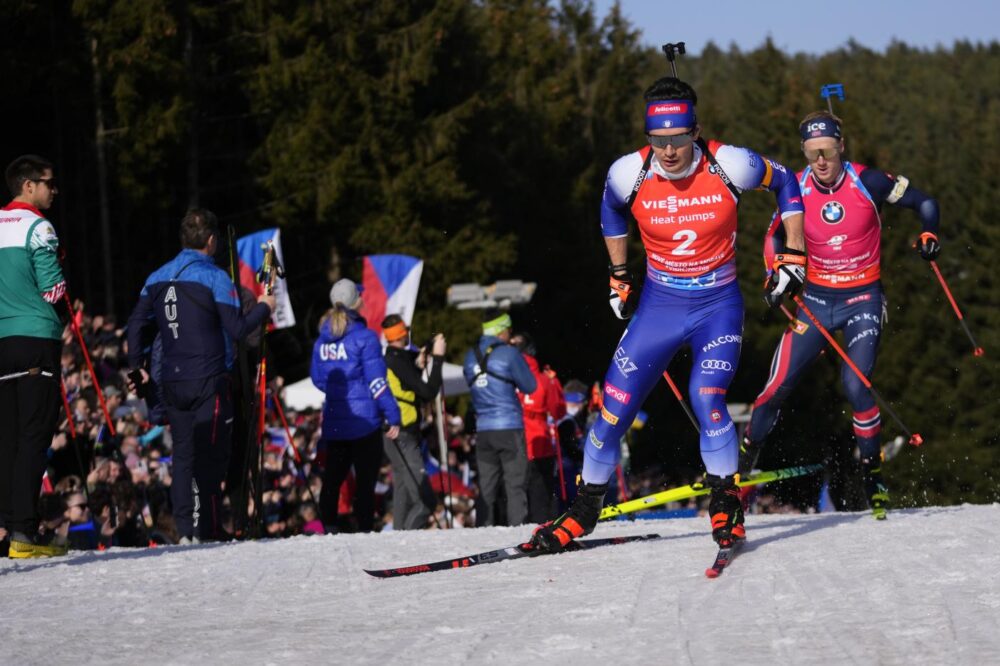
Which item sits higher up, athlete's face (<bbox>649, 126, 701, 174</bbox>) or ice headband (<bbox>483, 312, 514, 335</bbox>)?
athlete's face (<bbox>649, 126, 701, 174</bbox>)

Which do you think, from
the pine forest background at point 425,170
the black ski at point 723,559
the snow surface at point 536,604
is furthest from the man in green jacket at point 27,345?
the pine forest background at point 425,170

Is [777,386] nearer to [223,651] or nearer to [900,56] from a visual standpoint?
[223,651]

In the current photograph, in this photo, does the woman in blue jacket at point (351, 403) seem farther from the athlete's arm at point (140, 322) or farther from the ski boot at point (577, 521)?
the ski boot at point (577, 521)

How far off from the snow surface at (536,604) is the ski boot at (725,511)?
0.14 m

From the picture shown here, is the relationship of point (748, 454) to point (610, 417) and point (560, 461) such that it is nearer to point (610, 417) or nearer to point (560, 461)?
point (610, 417)

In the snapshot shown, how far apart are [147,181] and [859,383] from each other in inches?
735

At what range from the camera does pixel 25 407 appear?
814cm

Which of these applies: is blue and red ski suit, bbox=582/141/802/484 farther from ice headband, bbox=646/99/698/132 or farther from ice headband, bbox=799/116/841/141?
ice headband, bbox=799/116/841/141

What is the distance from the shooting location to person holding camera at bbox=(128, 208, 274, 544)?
31.1ft

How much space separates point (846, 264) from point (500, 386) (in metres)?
3.51

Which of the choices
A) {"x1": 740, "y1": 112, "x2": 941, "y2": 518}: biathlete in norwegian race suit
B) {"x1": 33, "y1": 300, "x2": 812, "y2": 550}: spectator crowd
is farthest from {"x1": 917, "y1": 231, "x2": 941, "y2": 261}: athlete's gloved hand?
{"x1": 33, "y1": 300, "x2": 812, "y2": 550}: spectator crowd

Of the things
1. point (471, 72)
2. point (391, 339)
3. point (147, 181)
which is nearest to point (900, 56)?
point (471, 72)

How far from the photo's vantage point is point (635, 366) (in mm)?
7605

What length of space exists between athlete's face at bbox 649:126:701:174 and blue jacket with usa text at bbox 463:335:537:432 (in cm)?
506
